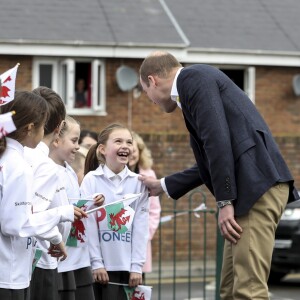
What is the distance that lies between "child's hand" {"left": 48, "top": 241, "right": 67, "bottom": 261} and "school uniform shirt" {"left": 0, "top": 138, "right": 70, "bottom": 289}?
1.25 feet

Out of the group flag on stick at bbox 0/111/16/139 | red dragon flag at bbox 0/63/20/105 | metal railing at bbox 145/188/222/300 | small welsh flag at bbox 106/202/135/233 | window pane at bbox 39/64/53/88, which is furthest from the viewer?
window pane at bbox 39/64/53/88

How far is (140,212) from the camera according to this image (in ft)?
25.4

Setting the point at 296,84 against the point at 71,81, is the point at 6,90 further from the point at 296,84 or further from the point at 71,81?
the point at 296,84

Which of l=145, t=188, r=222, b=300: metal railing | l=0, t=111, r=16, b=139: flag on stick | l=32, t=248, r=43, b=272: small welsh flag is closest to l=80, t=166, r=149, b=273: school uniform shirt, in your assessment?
l=32, t=248, r=43, b=272: small welsh flag

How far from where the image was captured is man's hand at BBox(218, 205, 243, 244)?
6500 millimetres

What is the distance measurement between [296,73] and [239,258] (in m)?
15.3

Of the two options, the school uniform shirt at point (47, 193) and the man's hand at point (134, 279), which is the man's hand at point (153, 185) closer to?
the man's hand at point (134, 279)

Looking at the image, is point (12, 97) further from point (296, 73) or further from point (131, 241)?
point (296, 73)

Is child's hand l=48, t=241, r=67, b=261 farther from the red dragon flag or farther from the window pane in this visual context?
the window pane

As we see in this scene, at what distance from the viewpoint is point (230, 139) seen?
6.54 metres

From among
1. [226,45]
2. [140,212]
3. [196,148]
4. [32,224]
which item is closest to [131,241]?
[140,212]

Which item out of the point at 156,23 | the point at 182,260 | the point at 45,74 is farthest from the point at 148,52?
the point at 182,260

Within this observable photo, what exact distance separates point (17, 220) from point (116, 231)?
1.71 metres

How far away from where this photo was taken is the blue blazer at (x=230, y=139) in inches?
254
